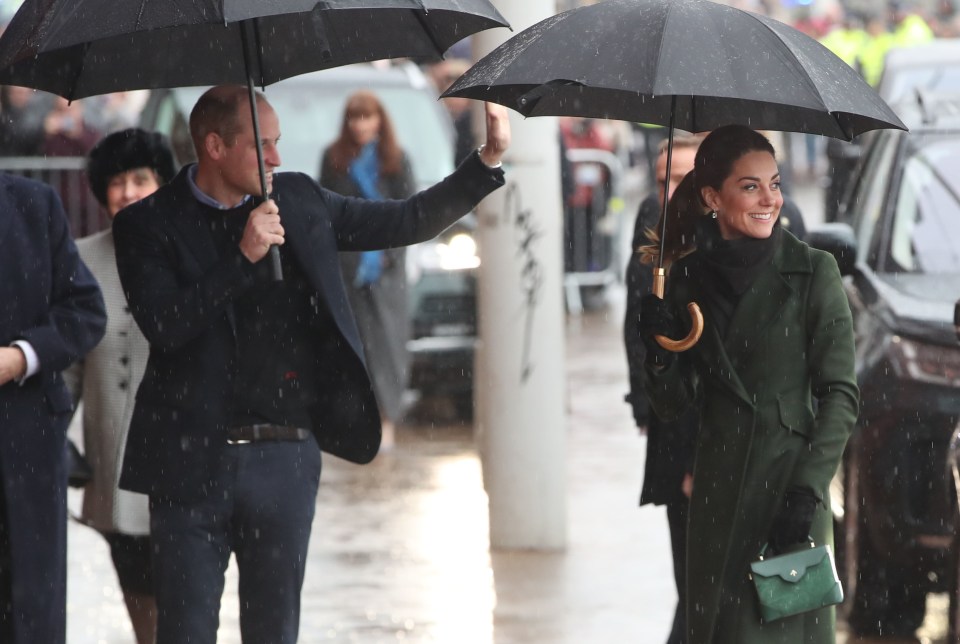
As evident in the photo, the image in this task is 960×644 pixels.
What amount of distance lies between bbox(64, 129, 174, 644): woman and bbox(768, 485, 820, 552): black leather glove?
2157mm

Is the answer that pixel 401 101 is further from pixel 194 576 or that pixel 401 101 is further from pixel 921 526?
pixel 194 576

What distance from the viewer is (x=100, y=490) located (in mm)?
5965

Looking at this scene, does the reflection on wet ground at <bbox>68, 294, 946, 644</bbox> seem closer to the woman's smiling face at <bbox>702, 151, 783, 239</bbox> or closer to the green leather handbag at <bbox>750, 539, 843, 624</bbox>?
the green leather handbag at <bbox>750, 539, 843, 624</bbox>

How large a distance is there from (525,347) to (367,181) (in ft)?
9.02

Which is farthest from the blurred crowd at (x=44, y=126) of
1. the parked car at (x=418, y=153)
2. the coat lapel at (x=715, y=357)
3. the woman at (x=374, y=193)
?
the coat lapel at (x=715, y=357)

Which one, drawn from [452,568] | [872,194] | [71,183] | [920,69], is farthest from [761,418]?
[71,183]

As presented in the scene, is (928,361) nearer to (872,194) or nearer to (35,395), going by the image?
(872,194)

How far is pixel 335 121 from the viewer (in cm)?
1309

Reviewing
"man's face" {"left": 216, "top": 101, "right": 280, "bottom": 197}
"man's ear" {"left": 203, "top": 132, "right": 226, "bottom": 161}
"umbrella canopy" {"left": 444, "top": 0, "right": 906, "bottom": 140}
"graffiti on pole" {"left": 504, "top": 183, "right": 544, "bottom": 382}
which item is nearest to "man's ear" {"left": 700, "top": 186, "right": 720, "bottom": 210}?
"umbrella canopy" {"left": 444, "top": 0, "right": 906, "bottom": 140}

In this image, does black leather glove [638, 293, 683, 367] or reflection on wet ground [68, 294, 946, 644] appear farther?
reflection on wet ground [68, 294, 946, 644]

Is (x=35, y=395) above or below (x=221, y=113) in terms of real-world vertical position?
below

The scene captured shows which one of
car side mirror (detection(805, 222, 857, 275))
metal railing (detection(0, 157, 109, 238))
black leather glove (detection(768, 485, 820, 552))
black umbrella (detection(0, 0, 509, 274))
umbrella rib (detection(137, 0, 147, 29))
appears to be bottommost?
→ metal railing (detection(0, 157, 109, 238))

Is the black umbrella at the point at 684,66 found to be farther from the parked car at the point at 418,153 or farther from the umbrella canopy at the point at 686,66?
the parked car at the point at 418,153

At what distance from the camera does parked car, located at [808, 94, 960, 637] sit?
266 inches
